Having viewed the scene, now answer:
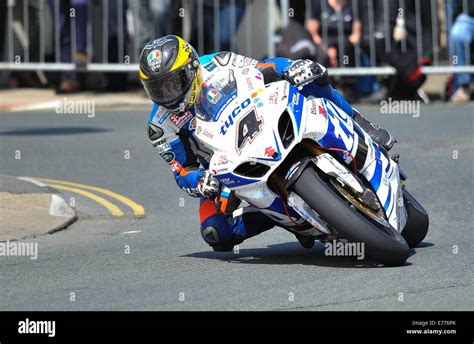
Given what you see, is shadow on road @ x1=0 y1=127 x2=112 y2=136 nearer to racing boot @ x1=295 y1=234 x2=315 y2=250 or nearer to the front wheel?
racing boot @ x1=295 y1=234 x2=315 y2=250

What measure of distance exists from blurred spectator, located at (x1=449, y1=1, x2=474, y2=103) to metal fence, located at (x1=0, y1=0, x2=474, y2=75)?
65 mm

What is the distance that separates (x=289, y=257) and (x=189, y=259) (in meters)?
0.71

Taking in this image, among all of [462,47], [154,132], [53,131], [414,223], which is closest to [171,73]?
[154,132]

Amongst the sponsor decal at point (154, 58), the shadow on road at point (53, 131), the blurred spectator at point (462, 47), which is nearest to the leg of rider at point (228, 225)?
the sponsor decal at point (154, 58)

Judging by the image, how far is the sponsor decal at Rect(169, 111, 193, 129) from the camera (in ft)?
27.9

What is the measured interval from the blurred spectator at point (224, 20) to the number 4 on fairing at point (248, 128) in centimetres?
1148

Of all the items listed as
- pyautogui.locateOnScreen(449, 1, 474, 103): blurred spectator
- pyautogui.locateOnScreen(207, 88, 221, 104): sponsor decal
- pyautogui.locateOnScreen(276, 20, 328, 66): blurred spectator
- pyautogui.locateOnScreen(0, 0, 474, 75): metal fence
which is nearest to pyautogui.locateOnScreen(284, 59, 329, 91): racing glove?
pyautogui.locateOnScreen(207, 88, 221, 104): sponsor decal

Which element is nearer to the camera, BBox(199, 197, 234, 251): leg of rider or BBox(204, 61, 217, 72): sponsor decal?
BBox(204, 61, 217, 72): sponsor decal

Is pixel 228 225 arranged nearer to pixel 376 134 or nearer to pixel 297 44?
pixel 376 134

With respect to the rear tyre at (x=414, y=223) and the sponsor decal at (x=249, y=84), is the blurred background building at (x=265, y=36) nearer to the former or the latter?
the rear tyre at (x=414, y=223)

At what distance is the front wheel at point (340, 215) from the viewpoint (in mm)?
7879

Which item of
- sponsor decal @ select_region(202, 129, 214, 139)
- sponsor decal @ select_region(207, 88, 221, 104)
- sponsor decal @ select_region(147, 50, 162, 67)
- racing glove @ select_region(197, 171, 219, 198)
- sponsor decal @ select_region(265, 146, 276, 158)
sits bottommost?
racing glove @ select_region(197, 171, 219, 198)

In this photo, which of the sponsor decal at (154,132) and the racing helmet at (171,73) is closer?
the racing helmet at (171,73)
